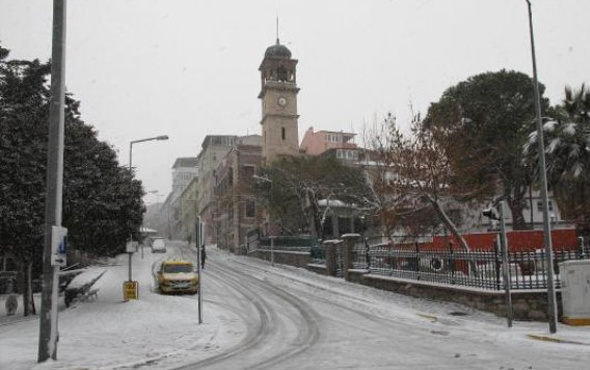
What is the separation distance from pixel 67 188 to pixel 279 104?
183 feet

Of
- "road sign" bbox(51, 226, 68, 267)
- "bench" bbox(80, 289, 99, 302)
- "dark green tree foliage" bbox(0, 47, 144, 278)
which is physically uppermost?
"dark green tree foliage" bbox(0, 47, 144, 278)

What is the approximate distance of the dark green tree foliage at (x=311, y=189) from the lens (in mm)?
46750

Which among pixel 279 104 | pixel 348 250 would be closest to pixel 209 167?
pixel 279 104

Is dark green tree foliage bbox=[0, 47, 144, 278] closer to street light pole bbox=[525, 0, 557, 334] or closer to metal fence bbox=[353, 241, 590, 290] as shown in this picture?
metal fence bbox=[353, 241, 590, 290]

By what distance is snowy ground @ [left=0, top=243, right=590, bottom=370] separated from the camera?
1066 cm

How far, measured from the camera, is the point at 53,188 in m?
10.8

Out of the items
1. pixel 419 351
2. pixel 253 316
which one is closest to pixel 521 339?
pixel 419 351

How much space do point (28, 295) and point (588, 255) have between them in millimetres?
18734

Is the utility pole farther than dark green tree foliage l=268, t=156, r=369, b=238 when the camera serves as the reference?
No

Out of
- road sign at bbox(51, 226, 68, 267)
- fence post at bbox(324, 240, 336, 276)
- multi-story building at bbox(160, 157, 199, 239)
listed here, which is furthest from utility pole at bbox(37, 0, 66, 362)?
multi-story building at bbox(160, 157, 199, 239)

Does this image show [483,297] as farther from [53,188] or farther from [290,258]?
[290,258]

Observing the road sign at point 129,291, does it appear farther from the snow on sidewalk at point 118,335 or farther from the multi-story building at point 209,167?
the multi-story building at point 209,167

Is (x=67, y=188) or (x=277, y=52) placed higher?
(x=277, y=52)

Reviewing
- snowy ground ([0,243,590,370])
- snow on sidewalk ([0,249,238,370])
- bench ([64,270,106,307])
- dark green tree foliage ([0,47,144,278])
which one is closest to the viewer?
snowy ground ([0,243,590,370])
